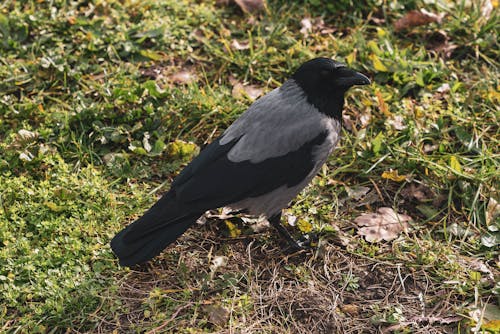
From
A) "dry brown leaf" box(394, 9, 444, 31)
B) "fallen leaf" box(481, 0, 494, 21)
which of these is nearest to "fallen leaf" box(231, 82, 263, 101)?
"dry brown leaf" box(394, 9, 444, 31)

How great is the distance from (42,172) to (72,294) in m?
1.12

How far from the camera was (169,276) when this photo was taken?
12.5 feet

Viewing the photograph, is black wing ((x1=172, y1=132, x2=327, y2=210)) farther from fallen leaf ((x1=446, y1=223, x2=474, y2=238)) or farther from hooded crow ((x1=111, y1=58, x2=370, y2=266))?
fallen leaf ((x1=446, y1=223, x2=474, y2=238))

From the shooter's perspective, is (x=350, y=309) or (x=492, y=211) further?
(x=492, y=211)

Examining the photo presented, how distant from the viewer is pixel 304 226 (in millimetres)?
4090

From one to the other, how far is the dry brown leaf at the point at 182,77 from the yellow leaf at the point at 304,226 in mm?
1605

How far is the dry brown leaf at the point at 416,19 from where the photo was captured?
561cm

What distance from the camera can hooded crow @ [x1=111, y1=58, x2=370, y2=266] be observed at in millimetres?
3670

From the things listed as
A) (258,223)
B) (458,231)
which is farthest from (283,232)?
(458,231)

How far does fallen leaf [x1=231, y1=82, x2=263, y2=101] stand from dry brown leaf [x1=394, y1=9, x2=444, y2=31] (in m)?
1.48

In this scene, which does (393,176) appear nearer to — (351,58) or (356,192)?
(356,192)

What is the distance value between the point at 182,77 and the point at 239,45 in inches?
23.7

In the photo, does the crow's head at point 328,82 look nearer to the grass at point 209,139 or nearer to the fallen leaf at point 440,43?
the grass at point 209,139

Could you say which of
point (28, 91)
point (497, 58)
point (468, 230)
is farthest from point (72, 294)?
point (497, 58)
